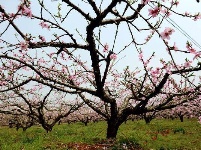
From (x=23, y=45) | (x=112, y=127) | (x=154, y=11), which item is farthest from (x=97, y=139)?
(x=154, y=11)

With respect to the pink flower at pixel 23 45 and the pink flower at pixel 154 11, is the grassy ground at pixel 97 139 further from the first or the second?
the pink flower at pixel 154 11

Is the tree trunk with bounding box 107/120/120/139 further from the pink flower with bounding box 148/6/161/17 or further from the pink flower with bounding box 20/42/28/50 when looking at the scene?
the pink flower with bounding box 148/6/161/17

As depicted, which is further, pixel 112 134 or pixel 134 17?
pixel 112 134

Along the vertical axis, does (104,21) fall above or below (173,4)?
above

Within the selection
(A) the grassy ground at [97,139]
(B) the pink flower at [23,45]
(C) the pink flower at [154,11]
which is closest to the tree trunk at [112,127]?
(A) the grassy ground at [97,139]

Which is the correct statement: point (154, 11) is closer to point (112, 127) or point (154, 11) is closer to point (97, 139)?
point (112, 127)

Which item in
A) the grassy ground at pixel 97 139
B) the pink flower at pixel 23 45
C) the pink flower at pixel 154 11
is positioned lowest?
the grassy ground at pixel 97 139

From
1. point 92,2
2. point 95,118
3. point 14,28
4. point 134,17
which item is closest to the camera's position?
point 92,2

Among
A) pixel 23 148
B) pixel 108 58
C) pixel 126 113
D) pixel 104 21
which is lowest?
pixel 23 148

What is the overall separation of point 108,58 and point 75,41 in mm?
940

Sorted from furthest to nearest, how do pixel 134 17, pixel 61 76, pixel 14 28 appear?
pixel 61 76
pixel 134 17
pixel 14 28

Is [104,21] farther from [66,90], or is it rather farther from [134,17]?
[66,90]

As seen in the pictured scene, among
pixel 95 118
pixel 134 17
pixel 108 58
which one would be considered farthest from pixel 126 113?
pixel 95 118

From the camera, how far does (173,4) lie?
516 cm
